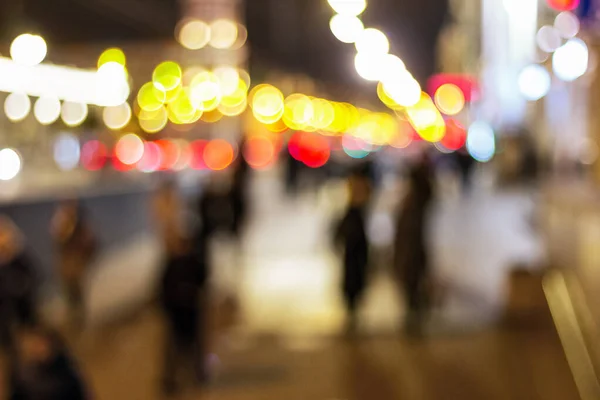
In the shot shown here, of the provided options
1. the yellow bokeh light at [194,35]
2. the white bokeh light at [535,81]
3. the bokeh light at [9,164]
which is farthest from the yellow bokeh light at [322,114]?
the white bokeh light at [535,81]

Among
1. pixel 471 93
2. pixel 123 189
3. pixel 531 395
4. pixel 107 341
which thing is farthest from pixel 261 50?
pixel 531 395

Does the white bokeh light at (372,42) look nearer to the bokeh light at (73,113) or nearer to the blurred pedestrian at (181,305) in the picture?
the blurred pedestrian at (181,305)

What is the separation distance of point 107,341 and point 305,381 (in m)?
3.21

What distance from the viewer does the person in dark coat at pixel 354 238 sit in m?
10.3

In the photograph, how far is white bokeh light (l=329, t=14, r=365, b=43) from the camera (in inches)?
453

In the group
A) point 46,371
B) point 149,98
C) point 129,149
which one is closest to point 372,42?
point 46,371

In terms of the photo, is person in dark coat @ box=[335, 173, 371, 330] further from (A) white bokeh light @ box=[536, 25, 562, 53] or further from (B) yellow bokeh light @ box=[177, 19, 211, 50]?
(B) yellow bokeh light @ box=[177, 19, 211, 50]

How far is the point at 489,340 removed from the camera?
378 inches

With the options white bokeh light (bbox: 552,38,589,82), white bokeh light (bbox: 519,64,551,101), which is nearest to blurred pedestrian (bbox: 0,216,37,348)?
white bokeh light (bbox: 552,38,589,82)

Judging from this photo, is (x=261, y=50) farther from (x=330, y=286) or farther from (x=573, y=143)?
(x=330, y=286)

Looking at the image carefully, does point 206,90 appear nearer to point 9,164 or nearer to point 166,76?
point 166,76

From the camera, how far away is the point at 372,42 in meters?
14.0

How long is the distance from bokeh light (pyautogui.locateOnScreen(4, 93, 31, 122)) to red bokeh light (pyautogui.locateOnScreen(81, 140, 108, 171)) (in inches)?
A: 217

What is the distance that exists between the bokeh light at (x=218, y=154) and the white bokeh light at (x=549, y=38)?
17445 millimetres
